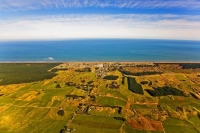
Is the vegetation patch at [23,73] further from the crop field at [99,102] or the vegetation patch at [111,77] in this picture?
the vegetation patch at [111,77]

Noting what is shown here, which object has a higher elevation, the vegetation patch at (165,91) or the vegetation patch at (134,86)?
Answer: the vegetation patch at (134,86)

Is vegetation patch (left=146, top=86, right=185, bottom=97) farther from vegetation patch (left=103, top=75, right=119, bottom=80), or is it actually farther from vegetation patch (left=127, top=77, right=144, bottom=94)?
vegetation patch (left=103, top=75, right=119, bottom=80)

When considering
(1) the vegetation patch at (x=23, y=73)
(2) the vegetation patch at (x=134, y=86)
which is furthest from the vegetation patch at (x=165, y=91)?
(1) the vegetation patch at (x=23, y=73)

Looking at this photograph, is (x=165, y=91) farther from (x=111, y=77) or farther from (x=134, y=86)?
(x=111, y=77)

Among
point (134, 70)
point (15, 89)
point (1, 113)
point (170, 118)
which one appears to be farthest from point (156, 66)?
point (1, 113)

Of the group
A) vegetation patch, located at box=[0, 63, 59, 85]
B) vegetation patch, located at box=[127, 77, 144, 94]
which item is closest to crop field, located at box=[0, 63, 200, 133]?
vegetation patch, located at box=[127, 77, 144, 94]

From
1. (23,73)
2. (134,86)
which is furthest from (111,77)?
(23,73)

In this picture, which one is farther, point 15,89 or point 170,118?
point 15,89

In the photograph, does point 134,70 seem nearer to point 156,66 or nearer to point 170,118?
point 156,66
